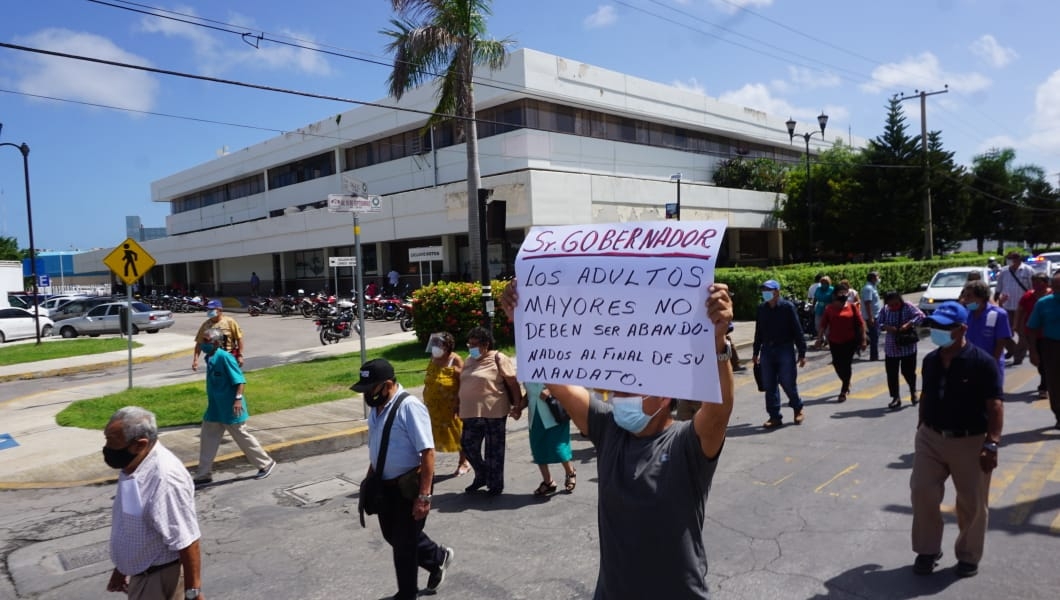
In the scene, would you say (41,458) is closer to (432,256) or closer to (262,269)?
(432,256)

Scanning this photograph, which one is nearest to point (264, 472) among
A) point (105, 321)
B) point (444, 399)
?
point (444, 399)

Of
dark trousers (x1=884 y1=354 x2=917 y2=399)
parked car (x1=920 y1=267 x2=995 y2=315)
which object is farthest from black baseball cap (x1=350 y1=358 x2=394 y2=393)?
parked car (x1=920 y1=267 x2=995 y2=315)

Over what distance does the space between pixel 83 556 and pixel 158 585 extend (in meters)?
3.30

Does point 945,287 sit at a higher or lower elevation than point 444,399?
higher

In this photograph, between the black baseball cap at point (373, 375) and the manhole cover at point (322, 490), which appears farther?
the manhole cover at point (322, 490)

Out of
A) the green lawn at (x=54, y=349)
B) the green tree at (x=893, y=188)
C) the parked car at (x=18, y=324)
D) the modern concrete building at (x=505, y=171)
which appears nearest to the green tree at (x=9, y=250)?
the modern concrete building at (x=505, y=171)

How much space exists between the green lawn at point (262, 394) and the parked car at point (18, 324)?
1857cm

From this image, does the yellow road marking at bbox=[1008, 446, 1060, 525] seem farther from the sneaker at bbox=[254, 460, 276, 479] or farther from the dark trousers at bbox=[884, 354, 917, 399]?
the sneaker at bbox=[254, 460, 276, 479]

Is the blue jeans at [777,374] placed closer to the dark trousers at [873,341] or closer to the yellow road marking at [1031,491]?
the yellow road marking at [1031,491]

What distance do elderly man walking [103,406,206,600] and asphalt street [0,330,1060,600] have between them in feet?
5.06

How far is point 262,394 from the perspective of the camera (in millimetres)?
12484

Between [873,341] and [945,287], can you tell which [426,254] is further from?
[945,287]

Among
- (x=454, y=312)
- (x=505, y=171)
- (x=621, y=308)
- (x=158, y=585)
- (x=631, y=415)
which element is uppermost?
(x=505, y=171)

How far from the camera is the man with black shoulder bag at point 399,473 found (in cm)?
432
